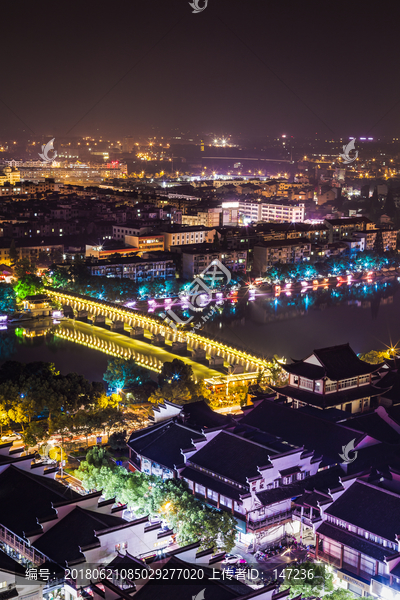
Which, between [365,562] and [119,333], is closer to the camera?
[365,562]

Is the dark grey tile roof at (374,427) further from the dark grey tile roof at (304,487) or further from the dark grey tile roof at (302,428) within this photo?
the dark grey tile roof at (304,487)

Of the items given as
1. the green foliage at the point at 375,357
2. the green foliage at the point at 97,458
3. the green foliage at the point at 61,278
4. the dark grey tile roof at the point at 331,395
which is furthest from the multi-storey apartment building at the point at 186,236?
the green foliage at the point at 97,458

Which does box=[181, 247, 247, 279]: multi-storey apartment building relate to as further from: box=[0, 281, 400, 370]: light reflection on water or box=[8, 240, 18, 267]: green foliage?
box=[8, 240, 18, 267]: green foliage

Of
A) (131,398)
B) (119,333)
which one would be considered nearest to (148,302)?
(119,333)

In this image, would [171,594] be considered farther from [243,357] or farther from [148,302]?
[148,302]

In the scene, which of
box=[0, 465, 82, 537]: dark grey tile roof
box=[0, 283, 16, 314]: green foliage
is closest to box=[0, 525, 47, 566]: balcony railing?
box=[0, 465, 82, 537]: dark grey tile roof
